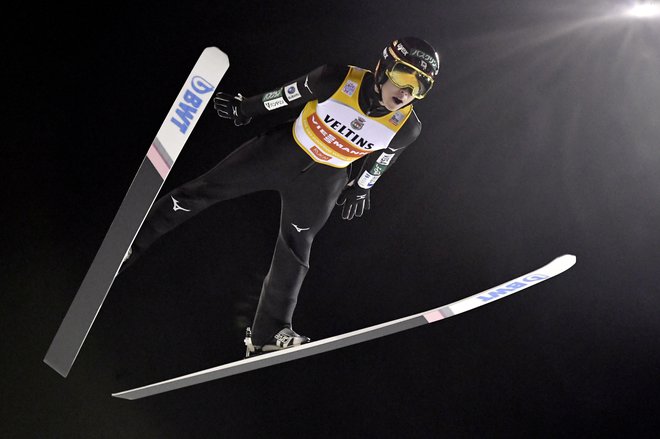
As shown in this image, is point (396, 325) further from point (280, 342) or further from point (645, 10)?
point (645, 10)

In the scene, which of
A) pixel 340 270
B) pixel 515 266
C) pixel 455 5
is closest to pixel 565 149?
pixel 515 266

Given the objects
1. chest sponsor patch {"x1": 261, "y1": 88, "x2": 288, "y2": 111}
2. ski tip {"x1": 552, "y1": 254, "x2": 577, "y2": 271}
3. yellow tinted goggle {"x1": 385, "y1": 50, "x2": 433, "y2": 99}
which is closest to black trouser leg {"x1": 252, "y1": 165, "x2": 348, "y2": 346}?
chest sponsor patch {"x1": 261, "y1": 88, "x2": 288, "y2": 111}

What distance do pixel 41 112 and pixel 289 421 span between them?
153 centimetres

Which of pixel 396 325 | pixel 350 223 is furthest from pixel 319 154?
pixel 396 325

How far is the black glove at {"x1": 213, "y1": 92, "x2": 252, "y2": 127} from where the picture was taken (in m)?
2.00

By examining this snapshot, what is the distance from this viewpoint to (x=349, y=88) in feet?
6.16

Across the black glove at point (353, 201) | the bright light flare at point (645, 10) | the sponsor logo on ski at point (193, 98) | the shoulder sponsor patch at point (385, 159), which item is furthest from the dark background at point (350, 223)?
the sponsor logo on ski at point (193, 98)

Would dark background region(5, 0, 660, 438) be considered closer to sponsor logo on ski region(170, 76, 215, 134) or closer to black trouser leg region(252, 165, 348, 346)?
black trouser leg region(252, 165, 348, 346)

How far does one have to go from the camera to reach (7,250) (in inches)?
91.0

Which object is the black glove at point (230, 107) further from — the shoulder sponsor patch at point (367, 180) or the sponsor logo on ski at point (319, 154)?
the shoulder sponsor patch at point (367, 180)

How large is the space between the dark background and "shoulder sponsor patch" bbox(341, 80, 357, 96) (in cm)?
31

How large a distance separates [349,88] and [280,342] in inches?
34.4

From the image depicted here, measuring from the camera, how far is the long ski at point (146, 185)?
156cm

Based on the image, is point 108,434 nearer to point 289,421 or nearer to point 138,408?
point 138,408
